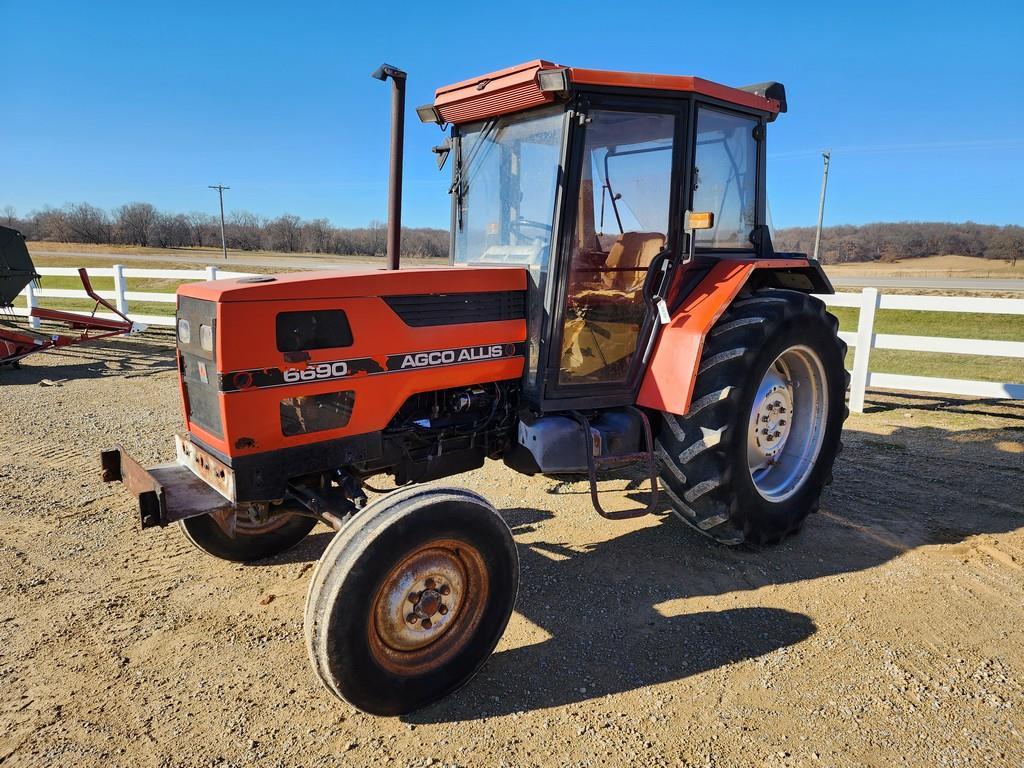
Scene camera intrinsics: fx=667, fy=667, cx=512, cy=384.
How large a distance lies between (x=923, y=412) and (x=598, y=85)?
5812 millimetres

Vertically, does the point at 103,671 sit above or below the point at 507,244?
below

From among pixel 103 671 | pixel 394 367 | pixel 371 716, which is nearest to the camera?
pixel 371 716

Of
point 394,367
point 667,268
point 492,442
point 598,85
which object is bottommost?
point 492,442

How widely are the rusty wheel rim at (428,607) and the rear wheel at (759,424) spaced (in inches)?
55.0

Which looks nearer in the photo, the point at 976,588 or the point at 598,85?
the point at 598,85

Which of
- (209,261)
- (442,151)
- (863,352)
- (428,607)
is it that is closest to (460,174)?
(442,151)

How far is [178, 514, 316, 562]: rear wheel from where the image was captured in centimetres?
350

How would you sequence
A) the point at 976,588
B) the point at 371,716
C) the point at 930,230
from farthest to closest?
the point at 930,230, the point at 976,588, the point at 371,716

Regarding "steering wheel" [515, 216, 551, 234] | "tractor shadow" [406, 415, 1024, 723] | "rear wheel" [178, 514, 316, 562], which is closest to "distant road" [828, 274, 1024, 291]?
"tractor shadow" [406, 415, 1024, 723]

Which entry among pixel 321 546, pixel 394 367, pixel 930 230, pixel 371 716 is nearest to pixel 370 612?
pixel 371 716

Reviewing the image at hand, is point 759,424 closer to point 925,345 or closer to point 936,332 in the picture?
point 925,345

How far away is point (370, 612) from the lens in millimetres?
2424

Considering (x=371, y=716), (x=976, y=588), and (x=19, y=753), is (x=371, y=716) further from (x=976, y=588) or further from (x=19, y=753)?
(x=976, y=588)

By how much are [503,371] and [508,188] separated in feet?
3.31
